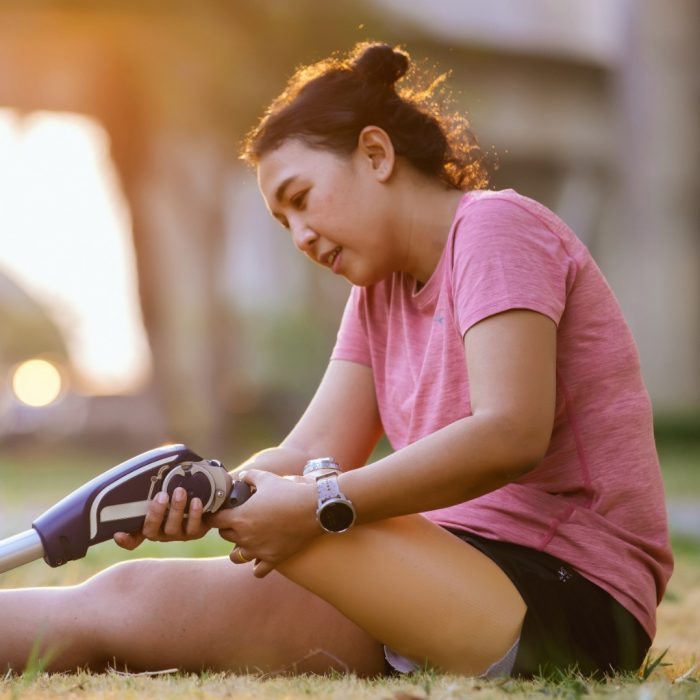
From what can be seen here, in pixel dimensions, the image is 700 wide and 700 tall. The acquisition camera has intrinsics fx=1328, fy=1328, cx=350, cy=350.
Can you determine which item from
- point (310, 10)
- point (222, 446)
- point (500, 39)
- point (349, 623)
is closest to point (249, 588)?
point (349, 623)

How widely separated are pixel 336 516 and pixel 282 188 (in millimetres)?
741

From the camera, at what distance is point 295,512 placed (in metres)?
2.41

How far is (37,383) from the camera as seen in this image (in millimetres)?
20047

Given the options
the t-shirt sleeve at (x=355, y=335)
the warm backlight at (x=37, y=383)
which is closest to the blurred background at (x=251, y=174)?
the warm backlight at (x=37, y=383)

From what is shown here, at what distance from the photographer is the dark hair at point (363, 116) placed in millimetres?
2746

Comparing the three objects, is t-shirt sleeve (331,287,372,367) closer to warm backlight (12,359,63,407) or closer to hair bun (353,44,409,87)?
hair bun (353,44,409,87)

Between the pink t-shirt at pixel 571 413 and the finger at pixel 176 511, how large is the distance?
52cm

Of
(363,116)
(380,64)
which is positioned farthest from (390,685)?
(380,64)

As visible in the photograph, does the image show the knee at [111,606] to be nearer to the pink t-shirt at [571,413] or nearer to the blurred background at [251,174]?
the pink t-shirt at [571,413]

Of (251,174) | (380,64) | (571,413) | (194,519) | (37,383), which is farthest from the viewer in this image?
(37,383)

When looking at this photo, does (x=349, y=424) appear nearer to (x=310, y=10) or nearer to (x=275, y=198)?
(x=275, y=198)

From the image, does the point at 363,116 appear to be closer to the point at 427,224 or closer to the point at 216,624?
the point at 427,224

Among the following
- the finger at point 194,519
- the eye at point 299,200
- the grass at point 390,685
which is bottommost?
the grass at point 390,685

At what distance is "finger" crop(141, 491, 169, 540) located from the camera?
2.46 metres
